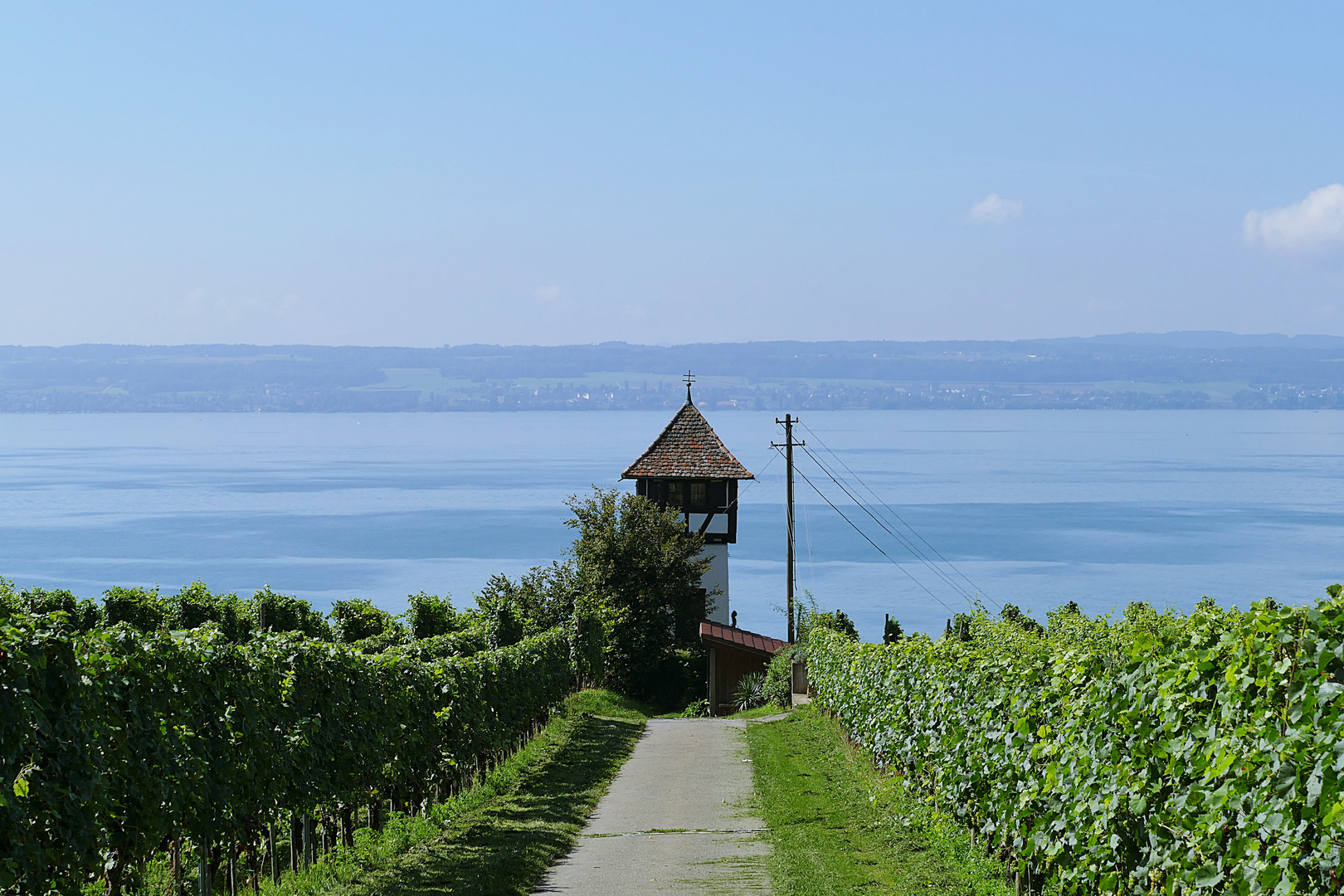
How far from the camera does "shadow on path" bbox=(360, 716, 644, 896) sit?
10.2 m

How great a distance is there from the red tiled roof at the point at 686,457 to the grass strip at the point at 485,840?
28.5 metres

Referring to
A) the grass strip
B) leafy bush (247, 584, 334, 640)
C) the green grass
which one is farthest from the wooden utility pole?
the green grass

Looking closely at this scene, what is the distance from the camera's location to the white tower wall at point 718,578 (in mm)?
48562

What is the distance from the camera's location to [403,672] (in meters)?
13.3

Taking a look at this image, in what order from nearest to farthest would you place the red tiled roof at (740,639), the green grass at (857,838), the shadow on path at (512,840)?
the green grass at (857,838) → the shadow on path at (512,840) → the red tiled roof at (740,639)

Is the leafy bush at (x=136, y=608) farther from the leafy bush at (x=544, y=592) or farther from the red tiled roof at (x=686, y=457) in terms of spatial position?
the red tiled roof at (x=686, y=457)

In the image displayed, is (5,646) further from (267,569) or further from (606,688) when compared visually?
(267,569)

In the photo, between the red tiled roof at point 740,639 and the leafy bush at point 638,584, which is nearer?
the red tiled roof at point 740,639

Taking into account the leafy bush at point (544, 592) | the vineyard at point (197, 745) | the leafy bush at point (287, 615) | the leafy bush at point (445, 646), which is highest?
the vineyard at point (197, 745)

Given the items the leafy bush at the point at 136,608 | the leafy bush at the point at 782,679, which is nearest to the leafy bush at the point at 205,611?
the leafy bush at the point at 136,608

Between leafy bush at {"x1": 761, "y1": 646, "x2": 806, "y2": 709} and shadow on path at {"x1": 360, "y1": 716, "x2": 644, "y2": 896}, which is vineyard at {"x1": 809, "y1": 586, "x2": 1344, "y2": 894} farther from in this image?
leafy bush at {"x1": 761, "y1": 646, "x2": 806, "y2": 709}

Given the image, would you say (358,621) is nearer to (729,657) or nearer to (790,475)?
(729,657)

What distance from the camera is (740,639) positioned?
39438mm

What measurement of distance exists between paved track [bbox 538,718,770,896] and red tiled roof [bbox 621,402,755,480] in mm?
27921
